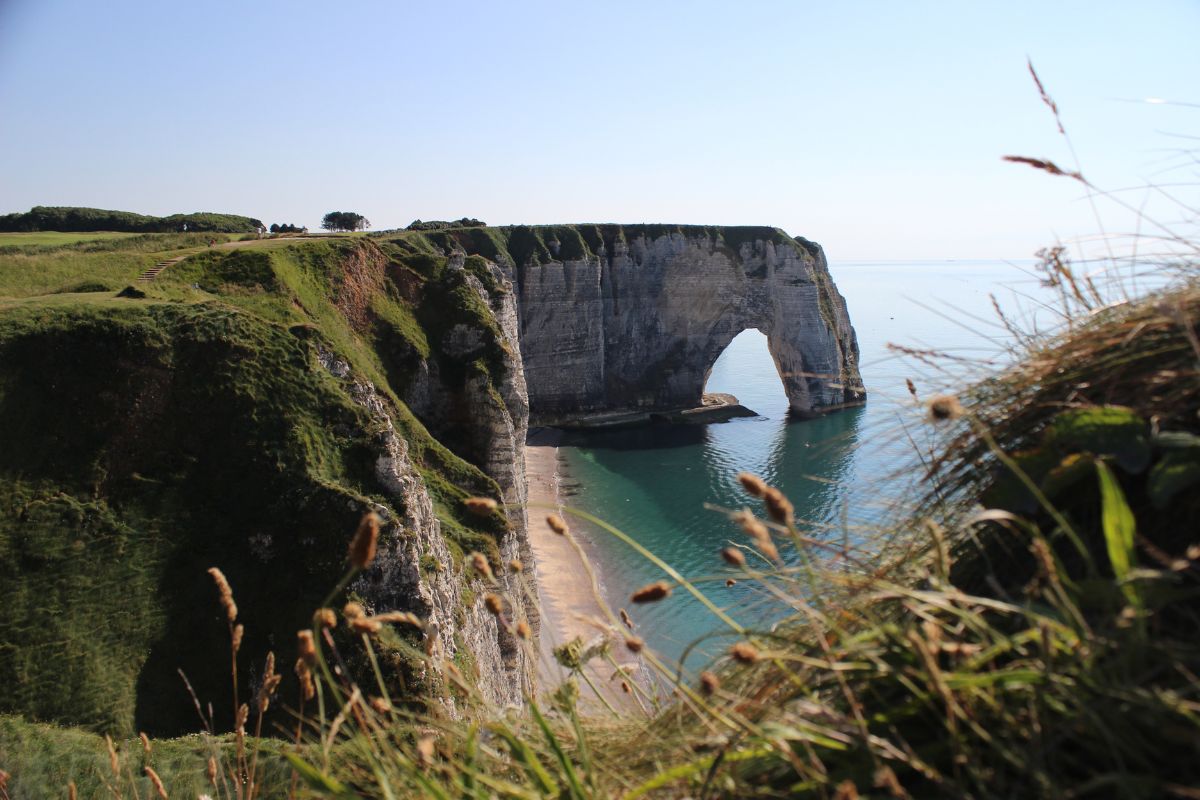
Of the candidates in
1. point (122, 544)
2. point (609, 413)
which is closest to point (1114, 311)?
point (122, 544)

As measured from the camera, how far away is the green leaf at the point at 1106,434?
259 centimetres

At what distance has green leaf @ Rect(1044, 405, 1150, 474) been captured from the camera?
102 inches

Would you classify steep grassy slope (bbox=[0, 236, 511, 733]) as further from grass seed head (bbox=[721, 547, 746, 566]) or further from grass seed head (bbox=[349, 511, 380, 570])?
grass seed head (bbox=[721, 547, 746, 566])

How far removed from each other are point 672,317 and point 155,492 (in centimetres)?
7111

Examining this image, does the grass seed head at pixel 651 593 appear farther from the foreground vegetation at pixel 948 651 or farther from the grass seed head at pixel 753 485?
the grass seed head at pixel 753 485

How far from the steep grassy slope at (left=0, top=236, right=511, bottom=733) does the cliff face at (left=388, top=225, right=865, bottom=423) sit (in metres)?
55.8

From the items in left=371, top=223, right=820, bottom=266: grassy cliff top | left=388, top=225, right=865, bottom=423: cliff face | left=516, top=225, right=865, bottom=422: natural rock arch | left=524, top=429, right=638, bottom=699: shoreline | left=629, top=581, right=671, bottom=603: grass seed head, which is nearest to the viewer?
left=629, top=581, right=671, bottom=603: grass seed head

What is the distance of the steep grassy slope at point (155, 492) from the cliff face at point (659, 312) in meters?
→ 55.8

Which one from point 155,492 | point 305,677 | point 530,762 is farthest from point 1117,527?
point 155,492

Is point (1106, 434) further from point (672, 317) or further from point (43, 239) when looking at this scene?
point (672, 317)

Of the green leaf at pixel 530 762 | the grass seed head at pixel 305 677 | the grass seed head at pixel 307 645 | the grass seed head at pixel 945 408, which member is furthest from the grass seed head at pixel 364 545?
the grass seed head at pixel 945 408

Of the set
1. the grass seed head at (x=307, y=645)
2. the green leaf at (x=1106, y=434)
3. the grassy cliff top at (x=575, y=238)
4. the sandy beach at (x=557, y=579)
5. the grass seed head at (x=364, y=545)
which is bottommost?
the sandy beach at (x=557, y=579)

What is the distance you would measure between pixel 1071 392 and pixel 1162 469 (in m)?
0.67

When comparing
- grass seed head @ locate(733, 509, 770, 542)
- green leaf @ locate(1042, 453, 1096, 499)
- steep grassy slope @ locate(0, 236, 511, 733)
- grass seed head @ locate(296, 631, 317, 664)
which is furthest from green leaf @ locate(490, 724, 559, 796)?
steep grassy slope @ locate(0, 236, 511, 733)
